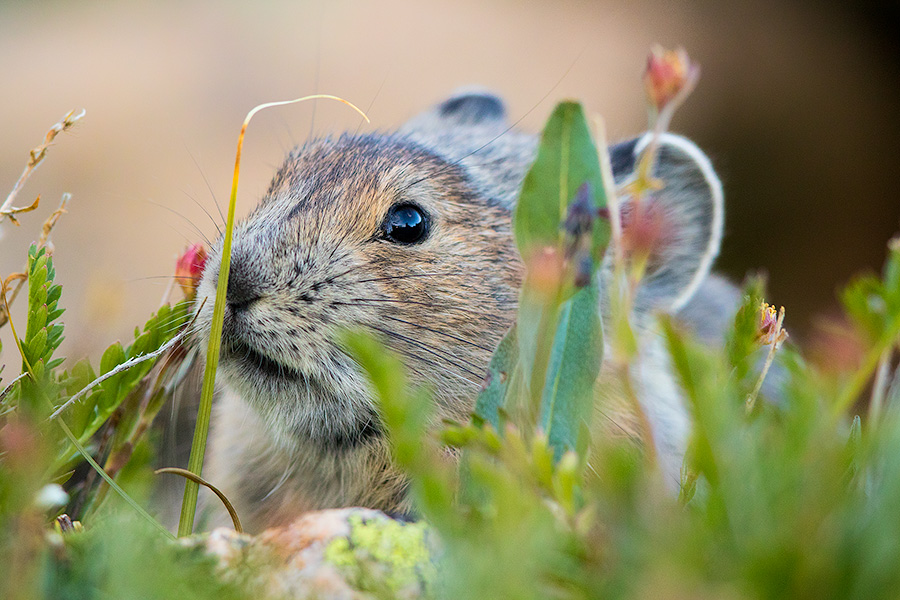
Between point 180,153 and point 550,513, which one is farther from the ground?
point 180,153

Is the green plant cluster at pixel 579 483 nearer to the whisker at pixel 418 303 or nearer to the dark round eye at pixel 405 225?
the whisker at pixel 418 303

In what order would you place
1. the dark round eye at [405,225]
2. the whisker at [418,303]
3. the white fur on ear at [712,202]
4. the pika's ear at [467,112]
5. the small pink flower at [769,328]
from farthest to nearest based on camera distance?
1. the pika's ear at [467,112]
2. the white fur on ear at [712,202]
3. the dark round eye at [405,225]
4. the whisker at [418,303]
5. the small pink flower at [769,328]

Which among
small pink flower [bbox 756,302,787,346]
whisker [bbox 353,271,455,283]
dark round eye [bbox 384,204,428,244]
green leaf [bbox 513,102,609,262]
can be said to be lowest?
whisker [bbox 353,271,455,283]

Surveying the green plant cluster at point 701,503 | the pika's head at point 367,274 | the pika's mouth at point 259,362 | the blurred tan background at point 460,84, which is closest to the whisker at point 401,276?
the pika's head at point 367,274

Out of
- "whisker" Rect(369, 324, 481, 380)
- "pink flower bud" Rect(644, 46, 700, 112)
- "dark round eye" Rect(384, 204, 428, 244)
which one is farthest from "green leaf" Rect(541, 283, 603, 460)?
"dark round eye" Rect(384, 204, 428, 244)

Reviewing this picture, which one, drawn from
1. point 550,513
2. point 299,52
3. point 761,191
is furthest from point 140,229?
point 550,513

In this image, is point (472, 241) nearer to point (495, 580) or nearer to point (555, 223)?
point (555, 223)

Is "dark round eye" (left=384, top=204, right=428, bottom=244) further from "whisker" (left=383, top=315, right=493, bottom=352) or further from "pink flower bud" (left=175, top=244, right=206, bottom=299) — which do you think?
"pink flower bud" (left=175, top=244, right=206, bottom=299)
